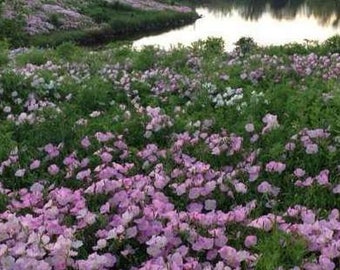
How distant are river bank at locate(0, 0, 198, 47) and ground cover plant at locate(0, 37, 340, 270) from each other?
74.4ft

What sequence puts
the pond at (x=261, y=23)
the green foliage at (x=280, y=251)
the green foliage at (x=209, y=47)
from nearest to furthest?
the green foliage at (x=280, y=251), the green foliage at (x=209, y=47), the pond at (x=261, y=23)

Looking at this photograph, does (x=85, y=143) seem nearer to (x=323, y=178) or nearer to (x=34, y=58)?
(x=323, y=178)

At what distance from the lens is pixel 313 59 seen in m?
14.1

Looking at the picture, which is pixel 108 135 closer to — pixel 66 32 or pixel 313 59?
pixel 313 59

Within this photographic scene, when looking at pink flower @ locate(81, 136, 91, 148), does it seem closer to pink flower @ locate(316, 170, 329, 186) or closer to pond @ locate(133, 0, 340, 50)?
pink flower @ locate(316, 170, 329, 186)

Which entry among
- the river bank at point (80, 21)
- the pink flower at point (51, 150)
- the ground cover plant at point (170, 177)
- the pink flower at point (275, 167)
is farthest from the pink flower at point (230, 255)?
the river bank at point (80, 21)

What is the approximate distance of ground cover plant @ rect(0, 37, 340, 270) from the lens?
4750 millimetres

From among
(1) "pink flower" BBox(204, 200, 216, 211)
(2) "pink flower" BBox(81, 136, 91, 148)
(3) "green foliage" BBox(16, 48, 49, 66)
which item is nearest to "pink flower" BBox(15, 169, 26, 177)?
(2) "pink flower" BBox(81, 136, 91, 148)

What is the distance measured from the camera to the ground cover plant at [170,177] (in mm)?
4750

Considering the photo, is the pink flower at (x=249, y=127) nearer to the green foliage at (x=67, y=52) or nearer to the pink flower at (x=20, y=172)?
the pink flower at (x=20, y=172)

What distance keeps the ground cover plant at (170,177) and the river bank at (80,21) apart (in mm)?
22683

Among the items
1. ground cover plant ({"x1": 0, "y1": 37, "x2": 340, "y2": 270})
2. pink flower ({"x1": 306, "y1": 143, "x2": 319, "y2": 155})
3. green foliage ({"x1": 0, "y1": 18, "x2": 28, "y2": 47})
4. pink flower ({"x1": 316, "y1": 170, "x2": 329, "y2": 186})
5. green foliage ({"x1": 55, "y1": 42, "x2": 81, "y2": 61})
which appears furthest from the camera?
green foliage ({"x1": 0, "y1": 18, "x2": 28, "y2": 47})

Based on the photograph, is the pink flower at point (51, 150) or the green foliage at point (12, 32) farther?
the green foliage at point (12, 32)

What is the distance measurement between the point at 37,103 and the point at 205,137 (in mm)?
3808
